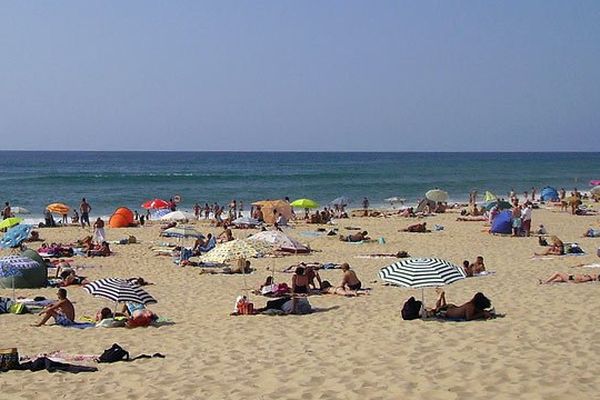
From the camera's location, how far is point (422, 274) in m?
10.8

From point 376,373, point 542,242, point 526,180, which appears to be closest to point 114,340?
point 376,373

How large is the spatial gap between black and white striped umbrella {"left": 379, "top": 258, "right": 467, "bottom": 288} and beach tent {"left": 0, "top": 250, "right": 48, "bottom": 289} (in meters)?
7.57

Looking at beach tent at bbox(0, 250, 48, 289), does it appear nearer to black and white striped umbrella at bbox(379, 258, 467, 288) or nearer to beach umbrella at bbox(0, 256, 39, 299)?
beach umbrella at bbox(0, 256, 39, 299)

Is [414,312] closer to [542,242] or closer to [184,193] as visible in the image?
[542,242]

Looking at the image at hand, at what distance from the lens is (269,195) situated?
55219 millimetres

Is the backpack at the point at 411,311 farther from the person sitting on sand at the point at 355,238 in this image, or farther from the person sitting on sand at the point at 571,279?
the person sitting on sand at the point at 355,238

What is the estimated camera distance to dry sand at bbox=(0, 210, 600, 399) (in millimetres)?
7391

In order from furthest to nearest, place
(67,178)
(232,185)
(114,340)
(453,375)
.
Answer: (67,178) < (232,185) < (114,340) < (453,375)

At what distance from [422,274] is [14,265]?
26.6ft

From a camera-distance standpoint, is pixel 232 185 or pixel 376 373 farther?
pixel 232 185

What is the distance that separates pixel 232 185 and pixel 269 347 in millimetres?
55765

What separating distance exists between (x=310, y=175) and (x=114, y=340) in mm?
71320

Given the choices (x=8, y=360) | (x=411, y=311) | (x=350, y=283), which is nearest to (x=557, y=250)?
(x=350, y=283)

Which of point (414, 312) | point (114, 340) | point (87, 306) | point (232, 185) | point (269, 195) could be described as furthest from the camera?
point (232, 185)
